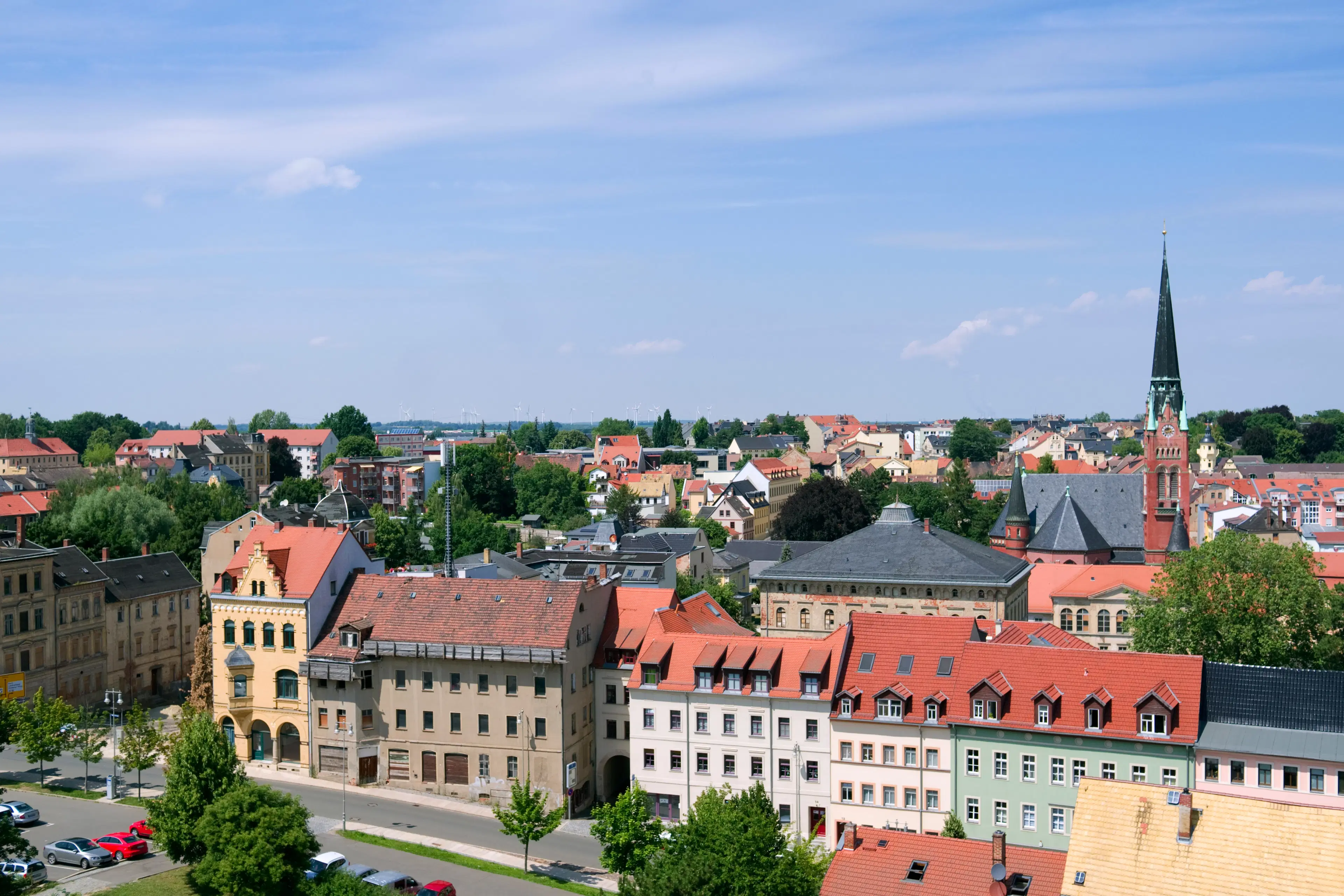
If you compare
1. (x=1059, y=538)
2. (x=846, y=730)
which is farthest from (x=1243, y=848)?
(x=1059, y=538)

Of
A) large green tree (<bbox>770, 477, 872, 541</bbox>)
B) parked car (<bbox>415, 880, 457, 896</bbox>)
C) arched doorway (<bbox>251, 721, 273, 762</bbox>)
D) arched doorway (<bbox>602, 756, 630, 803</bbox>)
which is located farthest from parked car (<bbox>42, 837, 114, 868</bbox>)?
large green tree (<bbox>770, 477, 872, 541</bbox>)

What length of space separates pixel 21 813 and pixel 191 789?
1199cm

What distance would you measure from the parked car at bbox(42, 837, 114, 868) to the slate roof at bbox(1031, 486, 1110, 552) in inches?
3228

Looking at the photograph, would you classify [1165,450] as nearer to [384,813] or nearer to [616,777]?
[616,777]

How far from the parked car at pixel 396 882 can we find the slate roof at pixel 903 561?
40337 millimetres

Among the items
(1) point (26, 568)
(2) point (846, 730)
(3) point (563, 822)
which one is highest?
(1) point (26, 568)

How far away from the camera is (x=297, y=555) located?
6388cm

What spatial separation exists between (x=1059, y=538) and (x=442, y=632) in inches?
2601

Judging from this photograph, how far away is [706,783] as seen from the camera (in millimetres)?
55156

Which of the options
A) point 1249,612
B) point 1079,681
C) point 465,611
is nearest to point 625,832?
point 465,611

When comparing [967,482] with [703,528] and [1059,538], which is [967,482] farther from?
[1059,538]

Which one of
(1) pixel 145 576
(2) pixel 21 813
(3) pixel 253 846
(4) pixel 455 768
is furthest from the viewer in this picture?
(1) pixel 145 576

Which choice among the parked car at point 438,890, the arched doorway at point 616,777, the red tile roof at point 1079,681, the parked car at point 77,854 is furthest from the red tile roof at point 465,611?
the red tile roof at point 1079,681

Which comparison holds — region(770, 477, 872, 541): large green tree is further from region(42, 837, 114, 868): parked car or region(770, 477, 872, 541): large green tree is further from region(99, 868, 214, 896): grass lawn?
region(99, 868, 214, 896): grass lawn
